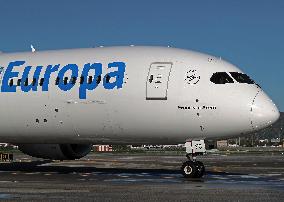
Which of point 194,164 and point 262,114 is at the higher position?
point 262,114

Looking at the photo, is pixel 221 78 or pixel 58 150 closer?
pixel 221 78

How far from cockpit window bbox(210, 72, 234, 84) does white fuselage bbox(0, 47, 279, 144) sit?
163mm

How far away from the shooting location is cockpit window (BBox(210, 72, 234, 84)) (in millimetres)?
21562

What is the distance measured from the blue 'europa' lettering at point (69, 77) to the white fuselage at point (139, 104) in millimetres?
113

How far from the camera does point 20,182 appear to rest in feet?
66.2

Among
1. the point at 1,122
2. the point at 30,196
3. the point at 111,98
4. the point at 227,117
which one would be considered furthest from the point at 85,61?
the point at 30,196

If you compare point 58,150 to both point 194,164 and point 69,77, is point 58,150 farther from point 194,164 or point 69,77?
point 194,164

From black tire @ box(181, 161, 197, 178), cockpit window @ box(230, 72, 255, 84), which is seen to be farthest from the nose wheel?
cockpit window @ box(230, 72, 255, 84)

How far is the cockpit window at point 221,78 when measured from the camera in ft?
70.7

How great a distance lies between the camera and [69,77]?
924 inches

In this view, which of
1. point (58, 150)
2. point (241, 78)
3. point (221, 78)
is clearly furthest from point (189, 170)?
point (58, 150)

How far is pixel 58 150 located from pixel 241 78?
370 inches

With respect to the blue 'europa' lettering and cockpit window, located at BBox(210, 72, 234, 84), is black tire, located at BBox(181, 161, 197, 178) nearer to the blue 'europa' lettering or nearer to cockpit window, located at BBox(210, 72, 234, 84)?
cockpit window, located at BBox(210, 72, 234, 84)

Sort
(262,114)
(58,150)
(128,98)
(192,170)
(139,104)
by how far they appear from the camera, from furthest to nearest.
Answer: (58,150) < (128,98) < (139,104) < (192,170) < (262,114)
